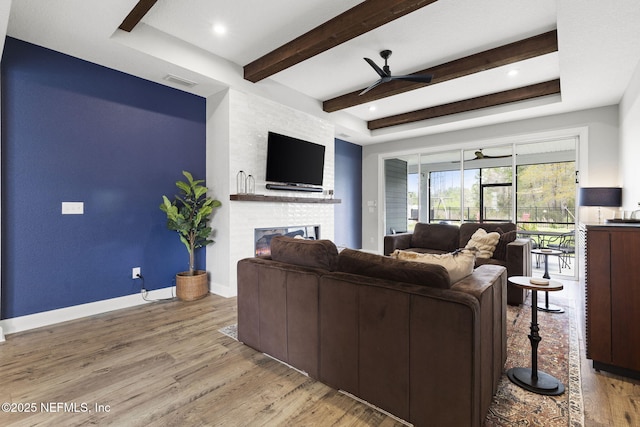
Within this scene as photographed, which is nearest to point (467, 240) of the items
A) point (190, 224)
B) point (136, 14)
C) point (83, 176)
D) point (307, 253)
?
point (307, 253)

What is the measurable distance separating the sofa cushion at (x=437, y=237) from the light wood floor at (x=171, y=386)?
8.15 ft

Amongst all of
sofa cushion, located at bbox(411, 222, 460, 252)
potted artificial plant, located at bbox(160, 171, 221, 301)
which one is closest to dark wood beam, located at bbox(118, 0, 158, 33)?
potted artificial plant, located at bbox(160, 171, 221, 301)

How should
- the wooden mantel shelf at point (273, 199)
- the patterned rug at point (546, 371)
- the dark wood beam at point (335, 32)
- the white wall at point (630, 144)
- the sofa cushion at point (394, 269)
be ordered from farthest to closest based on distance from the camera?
the wooden mantel shelf at point (273, 199)
the white wall at point (630, 144)
the dark wood beam at point (335, 32)
the patterned rug at point (546, 371)
the sofa cushion at point (394, 269)

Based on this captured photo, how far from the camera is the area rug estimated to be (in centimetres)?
157

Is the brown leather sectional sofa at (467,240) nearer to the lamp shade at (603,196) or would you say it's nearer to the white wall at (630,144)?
the lamp shade at (603,196)

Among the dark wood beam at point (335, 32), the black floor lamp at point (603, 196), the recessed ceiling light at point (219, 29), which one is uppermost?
the recessed ceiling light at point (219, 29)

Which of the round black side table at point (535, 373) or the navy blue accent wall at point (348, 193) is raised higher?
the navy blue accent wall at point (348, 193)

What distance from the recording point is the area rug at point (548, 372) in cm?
157

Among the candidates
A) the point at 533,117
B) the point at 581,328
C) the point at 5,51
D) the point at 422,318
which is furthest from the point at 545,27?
the point at 5,51

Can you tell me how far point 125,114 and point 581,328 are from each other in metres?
5.19

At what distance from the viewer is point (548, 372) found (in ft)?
6.67

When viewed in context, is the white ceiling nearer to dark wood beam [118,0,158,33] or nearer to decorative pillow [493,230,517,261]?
dark wood beam [118,0,158,33]

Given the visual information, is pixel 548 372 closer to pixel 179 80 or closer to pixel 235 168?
pixel 235 168

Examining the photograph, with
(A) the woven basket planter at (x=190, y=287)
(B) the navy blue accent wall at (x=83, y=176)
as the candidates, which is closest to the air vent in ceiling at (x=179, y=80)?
(B) the navy blue accent wall at (x=83, y=176)
